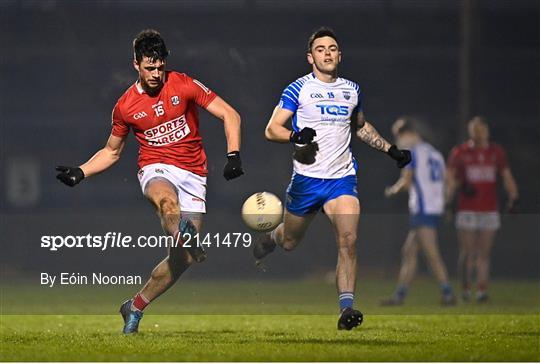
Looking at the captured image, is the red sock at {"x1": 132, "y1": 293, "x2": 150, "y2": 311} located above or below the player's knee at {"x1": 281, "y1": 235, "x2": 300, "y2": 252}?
below

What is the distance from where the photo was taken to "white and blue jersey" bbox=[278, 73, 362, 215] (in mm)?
12602

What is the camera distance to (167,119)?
40.7 ft

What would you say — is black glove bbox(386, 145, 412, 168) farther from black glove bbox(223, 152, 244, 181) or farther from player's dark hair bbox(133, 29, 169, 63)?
player's dark hair bbox(133, 29, 169, 63)

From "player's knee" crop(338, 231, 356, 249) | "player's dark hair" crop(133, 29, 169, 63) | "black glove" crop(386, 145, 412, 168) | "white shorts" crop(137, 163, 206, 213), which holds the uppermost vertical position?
"player's dark hair" crop(133, 29, 169, 63)

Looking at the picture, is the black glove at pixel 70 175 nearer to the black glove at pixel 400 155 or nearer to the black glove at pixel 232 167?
the black glove at pixel 232 167

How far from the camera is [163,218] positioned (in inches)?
479

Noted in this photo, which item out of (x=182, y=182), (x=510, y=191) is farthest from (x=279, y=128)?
(x=510, y=191)

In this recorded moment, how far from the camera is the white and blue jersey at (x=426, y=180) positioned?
18.8 meters

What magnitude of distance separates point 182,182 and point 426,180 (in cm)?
691

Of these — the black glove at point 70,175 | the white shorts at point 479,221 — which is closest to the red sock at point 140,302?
the black glove at point 70,175

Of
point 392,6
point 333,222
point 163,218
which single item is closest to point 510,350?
point 333,222

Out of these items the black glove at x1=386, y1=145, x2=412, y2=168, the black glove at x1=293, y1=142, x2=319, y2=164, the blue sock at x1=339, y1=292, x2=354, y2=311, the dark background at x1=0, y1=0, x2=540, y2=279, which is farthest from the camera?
the dark background at x1=0, y1=0, x2=540, y2=279

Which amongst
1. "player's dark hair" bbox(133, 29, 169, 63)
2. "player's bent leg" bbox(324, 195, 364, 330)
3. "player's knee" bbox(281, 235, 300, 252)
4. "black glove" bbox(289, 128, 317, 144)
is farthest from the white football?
"player's dark hair" bbox(133, 29, 169, 63)

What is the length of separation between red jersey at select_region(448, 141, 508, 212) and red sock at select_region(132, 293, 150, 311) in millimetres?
7253
